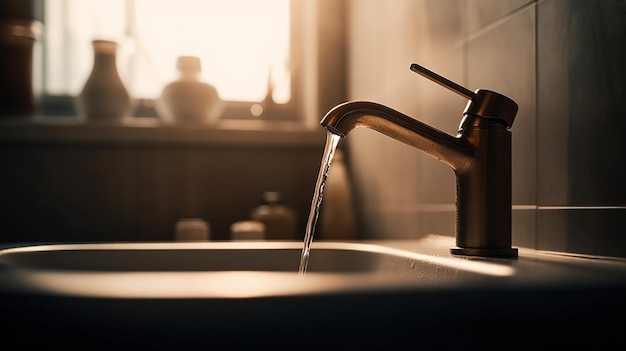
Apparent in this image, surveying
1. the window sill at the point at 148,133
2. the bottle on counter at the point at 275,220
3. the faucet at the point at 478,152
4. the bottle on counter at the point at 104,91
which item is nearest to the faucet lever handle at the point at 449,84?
the faucet at the point at 478,152

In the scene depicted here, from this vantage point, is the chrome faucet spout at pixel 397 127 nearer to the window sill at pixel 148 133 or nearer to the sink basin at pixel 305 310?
the sink basin at pixel 305 310

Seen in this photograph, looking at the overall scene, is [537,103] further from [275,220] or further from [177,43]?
[177,43]

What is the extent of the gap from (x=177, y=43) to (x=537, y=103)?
1342 millimetres

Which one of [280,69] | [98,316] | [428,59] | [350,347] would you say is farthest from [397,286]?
[280,69]

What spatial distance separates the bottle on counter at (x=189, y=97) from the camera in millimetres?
1703

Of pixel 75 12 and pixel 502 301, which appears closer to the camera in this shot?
pixel 502 301

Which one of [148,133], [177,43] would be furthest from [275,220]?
[177,43]

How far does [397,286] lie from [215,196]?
129 centimetres

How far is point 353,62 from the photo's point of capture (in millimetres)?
1726

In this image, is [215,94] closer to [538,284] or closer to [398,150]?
[398,150]

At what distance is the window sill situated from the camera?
159 cm

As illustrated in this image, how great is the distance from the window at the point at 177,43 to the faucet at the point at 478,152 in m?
1.20

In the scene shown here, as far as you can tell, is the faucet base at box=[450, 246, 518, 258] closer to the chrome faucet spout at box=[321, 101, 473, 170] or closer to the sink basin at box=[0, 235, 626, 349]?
the chrome faucet spout at box=[321, 101, 473, 170]

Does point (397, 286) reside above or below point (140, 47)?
below
